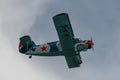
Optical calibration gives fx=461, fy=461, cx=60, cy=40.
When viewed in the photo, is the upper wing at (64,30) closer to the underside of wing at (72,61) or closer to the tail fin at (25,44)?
the underside of wing at (72,61)

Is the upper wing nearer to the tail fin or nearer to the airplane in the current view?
the airplane

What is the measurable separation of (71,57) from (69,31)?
4.32 m

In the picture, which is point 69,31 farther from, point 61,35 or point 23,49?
point 23,49

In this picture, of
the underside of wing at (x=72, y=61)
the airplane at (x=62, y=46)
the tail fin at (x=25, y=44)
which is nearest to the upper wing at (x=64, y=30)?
the airplane at (x=62, y=46)

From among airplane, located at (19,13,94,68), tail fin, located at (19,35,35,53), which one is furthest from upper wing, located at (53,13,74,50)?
tail fin, located at (19,35,35,53)

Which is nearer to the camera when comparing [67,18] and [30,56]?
[67,18]

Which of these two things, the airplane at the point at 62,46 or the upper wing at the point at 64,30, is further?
the airplane at the point at 62,46

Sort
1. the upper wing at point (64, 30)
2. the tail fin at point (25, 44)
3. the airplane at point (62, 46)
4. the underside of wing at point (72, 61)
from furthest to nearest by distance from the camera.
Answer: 1. the tail fin at point (25, 44)
2. the underside of wing at point (72, 61)
3. the airplane at point (62, 46)
4. the upper wing at point (64, 30)

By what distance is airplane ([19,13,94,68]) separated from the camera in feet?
177

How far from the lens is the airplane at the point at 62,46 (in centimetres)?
5408

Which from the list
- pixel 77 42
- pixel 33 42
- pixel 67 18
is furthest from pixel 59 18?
pixel 33 42

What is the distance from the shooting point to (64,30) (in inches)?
2154

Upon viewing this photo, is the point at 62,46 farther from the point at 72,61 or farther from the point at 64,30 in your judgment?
the point at 72,61

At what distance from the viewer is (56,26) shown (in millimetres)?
54125
